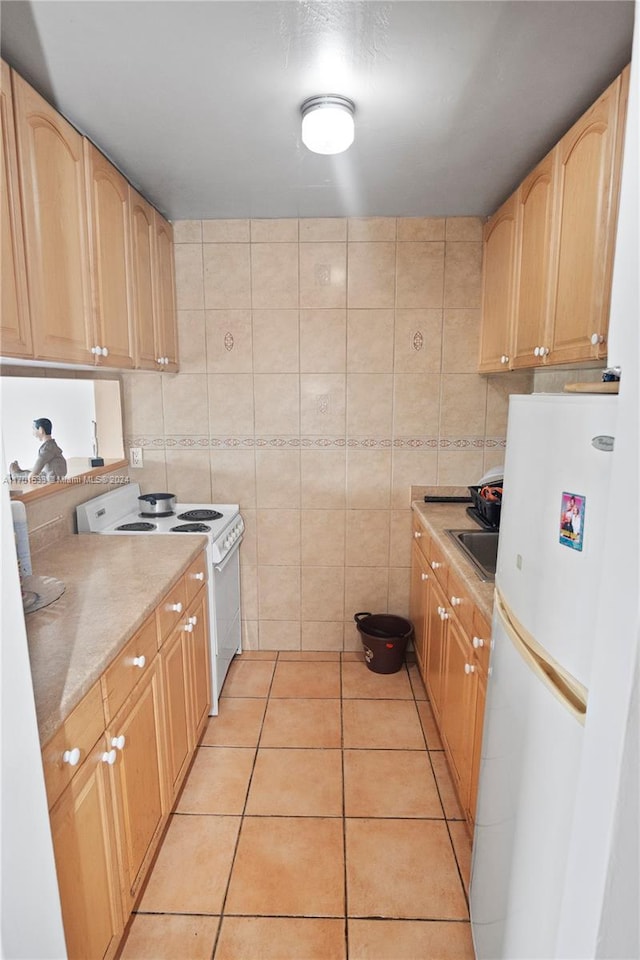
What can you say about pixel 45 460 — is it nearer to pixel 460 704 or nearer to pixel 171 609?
pixel 171 609

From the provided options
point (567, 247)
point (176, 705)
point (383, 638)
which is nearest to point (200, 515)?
point (176, 705)

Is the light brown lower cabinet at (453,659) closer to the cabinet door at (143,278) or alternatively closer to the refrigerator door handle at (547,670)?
the refrigerator door handle at (547,670)

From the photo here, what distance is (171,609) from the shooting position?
1.84 metres

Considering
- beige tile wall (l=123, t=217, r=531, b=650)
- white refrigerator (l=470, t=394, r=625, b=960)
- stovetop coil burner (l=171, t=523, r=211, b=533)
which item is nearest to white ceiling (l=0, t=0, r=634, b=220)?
beige tile wall (l=123, t=217, r=531, b=650)

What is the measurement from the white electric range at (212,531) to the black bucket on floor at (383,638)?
2.36 ft

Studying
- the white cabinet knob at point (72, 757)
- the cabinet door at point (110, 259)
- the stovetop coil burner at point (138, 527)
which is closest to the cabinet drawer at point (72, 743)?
the white cabinet knob at point (72, 757)

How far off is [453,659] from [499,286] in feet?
5.39

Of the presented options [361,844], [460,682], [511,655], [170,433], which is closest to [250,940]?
[361,844]

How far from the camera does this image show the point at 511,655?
1187 millimetres

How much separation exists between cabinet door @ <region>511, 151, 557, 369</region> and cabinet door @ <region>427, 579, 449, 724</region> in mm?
1015


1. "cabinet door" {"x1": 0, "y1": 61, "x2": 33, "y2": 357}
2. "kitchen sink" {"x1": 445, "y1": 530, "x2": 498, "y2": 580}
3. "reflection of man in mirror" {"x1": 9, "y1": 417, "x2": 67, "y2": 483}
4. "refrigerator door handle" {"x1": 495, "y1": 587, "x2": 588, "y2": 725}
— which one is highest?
"cabinet door" {"x1": 0, "y1": 61, "x2": 33, "y2": 357}

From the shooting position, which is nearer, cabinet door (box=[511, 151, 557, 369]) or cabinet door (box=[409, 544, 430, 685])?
cabinet door (box=[511, 151, 557, 369])

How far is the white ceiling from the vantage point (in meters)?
1.23

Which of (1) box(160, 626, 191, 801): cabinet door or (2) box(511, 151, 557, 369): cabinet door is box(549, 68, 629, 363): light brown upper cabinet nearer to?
(2) box(511, 151, 557, 369): cabinet door
